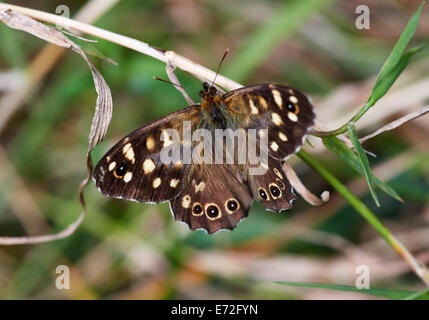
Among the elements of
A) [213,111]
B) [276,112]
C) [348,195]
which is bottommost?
[348,195]

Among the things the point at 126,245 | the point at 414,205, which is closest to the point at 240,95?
the point at 126,245

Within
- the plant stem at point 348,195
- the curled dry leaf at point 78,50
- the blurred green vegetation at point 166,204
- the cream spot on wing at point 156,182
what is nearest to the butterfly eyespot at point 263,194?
the plant stem at point 348,195

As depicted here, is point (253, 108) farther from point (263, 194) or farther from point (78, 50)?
point (78, 50)

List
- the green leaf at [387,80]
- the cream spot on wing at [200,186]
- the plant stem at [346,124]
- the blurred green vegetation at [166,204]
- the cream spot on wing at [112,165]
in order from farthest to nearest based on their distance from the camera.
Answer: the blurred green vegetation at [166,204]
the cream spot on wing at [200,186]
the cream spot on wing at [112,165]
the plant stem at [346,124]
the green leaf at [387,80]

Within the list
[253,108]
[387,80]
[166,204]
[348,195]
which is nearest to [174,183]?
[253,108]

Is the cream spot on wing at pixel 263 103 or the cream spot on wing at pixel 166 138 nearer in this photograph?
the cream spot on wing at pixel 263 103

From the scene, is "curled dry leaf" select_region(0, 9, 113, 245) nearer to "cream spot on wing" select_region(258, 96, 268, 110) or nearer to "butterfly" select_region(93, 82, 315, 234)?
"butterfly" select_region(93, 82, 315, 234)

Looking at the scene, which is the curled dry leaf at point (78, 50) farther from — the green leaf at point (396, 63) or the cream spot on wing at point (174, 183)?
the green leaf at point (396, 63)

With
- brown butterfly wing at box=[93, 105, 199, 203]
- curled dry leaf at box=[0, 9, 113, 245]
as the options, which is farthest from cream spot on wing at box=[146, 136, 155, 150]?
curled dry leaf at box=[0, 9, 113, 245]
